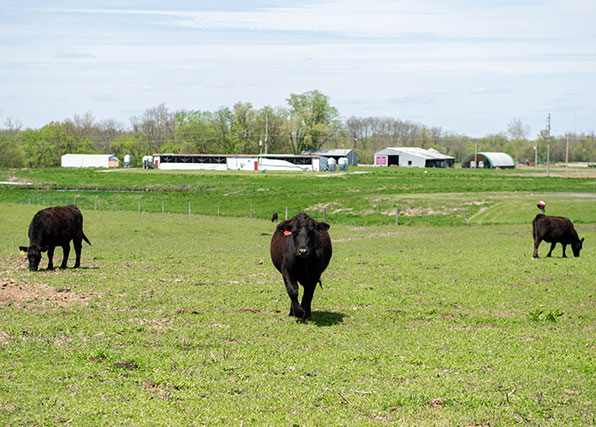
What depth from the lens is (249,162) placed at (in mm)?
139000

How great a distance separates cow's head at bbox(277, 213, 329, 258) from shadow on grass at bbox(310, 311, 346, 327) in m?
1.52

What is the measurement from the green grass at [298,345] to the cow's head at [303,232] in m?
1.62

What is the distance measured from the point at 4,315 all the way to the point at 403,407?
9.48 metres

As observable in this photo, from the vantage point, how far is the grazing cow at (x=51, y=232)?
21.1m

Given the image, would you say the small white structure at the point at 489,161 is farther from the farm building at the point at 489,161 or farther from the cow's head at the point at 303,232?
the cow's head at the point at 303,232

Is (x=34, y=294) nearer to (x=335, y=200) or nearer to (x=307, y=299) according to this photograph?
(x=307, y=299)

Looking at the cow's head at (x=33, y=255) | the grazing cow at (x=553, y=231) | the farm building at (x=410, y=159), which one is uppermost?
the farm building at (x=410, y=159)

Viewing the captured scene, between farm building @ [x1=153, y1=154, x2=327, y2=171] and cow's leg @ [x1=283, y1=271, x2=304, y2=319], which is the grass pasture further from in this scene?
farm building @ [x1=153, y1=154, x2=327, y2=171]

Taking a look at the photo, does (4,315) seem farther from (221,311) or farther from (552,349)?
(552,349)

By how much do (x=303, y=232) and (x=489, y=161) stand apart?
544 feet

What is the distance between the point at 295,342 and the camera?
38.8ft

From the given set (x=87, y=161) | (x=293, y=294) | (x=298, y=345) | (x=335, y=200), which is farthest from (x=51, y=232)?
(x=87, y=161)

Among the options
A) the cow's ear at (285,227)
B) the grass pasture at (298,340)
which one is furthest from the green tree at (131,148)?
the cow's ear at (285,227)

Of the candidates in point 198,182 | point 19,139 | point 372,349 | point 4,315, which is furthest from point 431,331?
point 19,139
